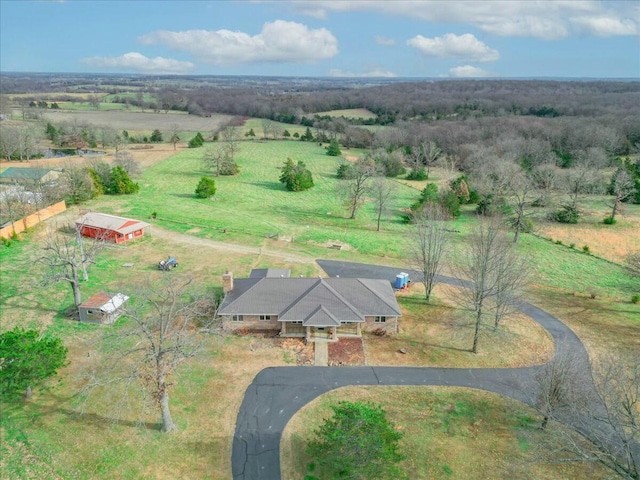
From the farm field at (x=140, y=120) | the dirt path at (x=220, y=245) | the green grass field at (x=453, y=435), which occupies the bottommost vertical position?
the green grass field at (x=453, y=435)

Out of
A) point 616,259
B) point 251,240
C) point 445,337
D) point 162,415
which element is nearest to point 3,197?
point 251,240

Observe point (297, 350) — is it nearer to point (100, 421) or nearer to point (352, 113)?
point (100, 421)

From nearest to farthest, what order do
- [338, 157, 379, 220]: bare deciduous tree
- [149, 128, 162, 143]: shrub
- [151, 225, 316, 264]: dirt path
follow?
[151, 225, 316, 264]: dirt path, [338, 157, 379, 220]: bare deciduous tree, [149, 128, 162, 143]: shrub

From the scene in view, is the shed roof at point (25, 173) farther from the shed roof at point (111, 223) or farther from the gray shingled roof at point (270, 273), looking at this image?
the gray shingled roof at point (270, 273)

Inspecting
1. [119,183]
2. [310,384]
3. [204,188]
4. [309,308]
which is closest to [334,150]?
[204,188]

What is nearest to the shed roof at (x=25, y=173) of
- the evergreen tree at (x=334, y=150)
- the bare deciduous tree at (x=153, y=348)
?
the bare deciduous tree at (x=153, y=348)

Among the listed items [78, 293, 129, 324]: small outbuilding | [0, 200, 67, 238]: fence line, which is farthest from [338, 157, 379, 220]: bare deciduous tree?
[0, 200, 67, 238]: fence line

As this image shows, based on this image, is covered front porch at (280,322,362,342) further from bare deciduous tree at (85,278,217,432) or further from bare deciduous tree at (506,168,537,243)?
bare deciduous tree at (506,168,537,243)

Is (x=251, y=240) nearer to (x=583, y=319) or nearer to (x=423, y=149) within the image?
(x=583, y=319)
